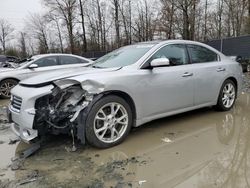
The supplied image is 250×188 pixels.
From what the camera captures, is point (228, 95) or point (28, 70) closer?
point (228, 95)

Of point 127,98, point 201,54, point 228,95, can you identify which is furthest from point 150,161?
point 228,95

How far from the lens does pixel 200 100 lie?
17.7 ft

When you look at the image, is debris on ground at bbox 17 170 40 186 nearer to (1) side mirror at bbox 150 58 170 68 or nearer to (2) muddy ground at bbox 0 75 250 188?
(2) muddy ground at bbox 0 75 250 188

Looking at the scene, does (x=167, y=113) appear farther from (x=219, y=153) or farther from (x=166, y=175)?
(x=166, y=175)

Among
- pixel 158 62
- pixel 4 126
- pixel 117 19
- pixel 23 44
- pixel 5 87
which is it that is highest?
pixel 117 19

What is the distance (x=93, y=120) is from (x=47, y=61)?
20.7 feet

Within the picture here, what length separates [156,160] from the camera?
377cm

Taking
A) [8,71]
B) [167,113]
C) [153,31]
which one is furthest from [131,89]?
[153,31]

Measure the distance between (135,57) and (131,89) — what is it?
0.72m

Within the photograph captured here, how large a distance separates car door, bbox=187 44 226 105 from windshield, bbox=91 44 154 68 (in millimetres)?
974

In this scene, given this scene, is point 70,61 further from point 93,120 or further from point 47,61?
point 93,120

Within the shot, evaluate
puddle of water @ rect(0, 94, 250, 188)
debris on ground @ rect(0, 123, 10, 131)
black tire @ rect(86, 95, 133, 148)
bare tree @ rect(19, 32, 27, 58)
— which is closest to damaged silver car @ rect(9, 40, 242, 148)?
black tire @ rect(86, 95, 133, 148)

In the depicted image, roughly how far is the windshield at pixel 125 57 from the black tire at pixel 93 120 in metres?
0.74

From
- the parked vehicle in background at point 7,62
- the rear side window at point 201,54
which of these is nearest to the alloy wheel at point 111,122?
the rear side window at point 201,54
